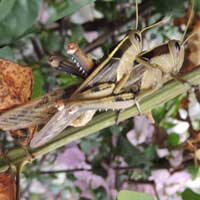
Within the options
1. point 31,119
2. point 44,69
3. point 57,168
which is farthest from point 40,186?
point 31,119

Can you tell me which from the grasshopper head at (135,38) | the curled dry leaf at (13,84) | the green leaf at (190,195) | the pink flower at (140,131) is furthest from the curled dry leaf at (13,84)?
the pink flower at (140,131)

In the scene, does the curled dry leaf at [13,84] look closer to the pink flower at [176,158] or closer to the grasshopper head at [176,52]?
the grasshopper head at [176,52]

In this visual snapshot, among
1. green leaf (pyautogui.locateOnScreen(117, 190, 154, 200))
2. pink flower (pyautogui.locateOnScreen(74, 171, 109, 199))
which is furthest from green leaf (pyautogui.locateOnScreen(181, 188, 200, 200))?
pink flower (pyautogui.locateOnScreen(74, 171, 109, 199))

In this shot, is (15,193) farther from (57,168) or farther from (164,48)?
(57,168)

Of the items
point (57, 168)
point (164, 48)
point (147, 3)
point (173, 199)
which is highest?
point (147, 3)

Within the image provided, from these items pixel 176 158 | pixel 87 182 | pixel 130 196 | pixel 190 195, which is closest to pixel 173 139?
pixel 176 158

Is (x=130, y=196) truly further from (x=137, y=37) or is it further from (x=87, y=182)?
(x=87, y=182)
